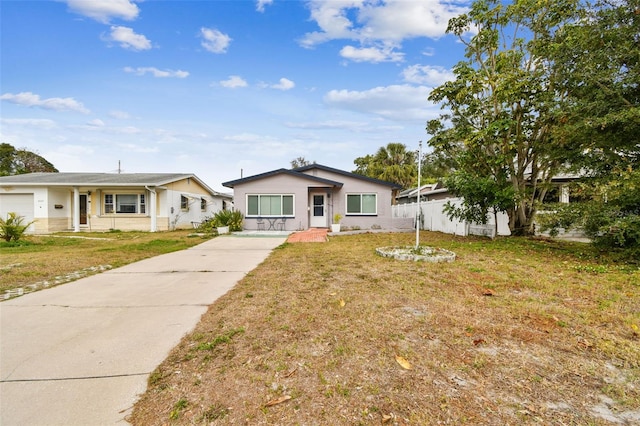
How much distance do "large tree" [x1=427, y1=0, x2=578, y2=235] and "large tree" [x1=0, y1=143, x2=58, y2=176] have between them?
4643 cm

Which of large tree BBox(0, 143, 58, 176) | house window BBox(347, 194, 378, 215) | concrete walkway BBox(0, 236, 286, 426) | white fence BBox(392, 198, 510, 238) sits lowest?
concrete walkway BBox(0, 236, 286, 426)

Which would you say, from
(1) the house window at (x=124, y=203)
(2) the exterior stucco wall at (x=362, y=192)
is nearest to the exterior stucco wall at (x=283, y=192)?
(2) the exterior stucco wall at (x=362, y=192)

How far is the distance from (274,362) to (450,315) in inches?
94.3

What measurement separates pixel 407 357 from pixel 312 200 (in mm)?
16075

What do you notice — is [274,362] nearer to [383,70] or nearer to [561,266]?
[561,266]

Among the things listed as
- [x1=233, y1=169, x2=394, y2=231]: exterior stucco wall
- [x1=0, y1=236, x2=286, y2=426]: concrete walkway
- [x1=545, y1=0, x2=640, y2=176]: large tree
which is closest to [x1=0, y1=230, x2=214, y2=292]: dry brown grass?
[x1=0, y1=236, x2=286, y2=426]: concrete walkway

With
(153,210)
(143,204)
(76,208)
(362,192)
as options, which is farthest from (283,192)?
(76,208)

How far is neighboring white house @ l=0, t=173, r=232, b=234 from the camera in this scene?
18.1 metres

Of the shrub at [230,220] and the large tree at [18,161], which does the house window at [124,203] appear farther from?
the large tree at [18,161]

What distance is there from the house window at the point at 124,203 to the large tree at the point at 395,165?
21.8 meters

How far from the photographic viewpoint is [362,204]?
738 inches

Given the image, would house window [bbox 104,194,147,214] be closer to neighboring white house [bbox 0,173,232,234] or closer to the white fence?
neighboring white house [bbox 0,173,232,234]

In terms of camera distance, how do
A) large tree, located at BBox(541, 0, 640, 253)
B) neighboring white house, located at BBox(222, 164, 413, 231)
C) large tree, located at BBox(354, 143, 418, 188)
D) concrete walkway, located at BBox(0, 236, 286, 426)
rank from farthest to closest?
large tree, located at BBox(354, 143, 418, 188) < neighboring white house, located at BBox(222, 164, 413, 231) < large tree, located at BBox(541, 0, 640, 253) < concrete walkway, located at BBox(0, 236, 286, 426)

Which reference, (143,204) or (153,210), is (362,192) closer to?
(153,210)
